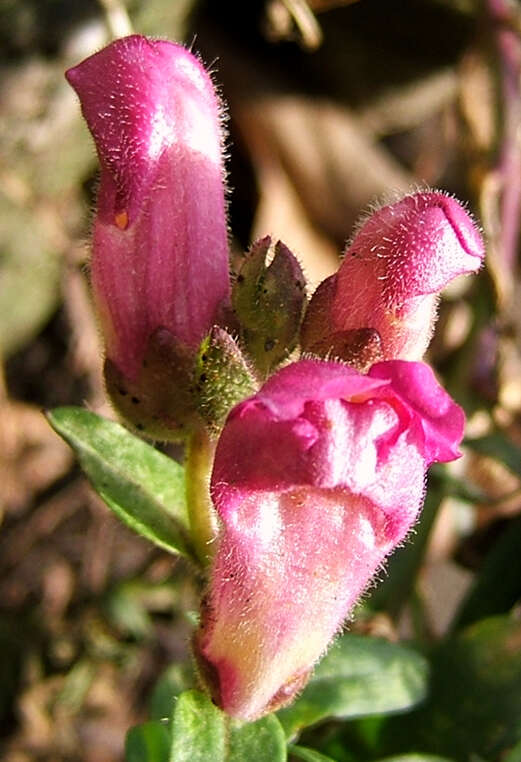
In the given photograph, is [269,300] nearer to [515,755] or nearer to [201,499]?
[201,499]

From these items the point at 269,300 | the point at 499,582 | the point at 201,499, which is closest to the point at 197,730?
the point at 201,499

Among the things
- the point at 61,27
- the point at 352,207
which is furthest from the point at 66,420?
the point at 352,207

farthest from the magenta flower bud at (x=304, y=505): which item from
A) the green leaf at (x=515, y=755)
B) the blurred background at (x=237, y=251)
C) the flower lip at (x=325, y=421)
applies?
the blurred background at (x=237, y=251)

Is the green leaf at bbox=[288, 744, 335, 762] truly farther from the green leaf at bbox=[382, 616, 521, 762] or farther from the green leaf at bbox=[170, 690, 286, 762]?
the green leaf at bbox=[382, 616, 521, 762]

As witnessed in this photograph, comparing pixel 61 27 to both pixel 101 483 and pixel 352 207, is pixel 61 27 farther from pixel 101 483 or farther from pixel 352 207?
pixel 101 483

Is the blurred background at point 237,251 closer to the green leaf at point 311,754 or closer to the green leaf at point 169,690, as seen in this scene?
the green leaf at point 169,690

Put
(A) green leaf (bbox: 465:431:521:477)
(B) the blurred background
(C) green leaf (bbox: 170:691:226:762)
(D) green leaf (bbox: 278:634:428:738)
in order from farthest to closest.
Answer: (B) the blurred background < (A) green leaf (bbox: 465:431:521:477) < (D) green leaf (bbox: 278:634:428:738) < (C) green leaf (bbox: 170:691:226:762)

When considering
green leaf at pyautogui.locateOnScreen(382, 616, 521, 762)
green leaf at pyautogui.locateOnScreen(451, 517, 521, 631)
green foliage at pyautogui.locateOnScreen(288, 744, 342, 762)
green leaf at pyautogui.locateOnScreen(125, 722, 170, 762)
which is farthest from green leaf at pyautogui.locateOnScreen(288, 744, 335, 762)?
green leaf at pyautogui.locateOnScreen(451, 517, 521, 631)
